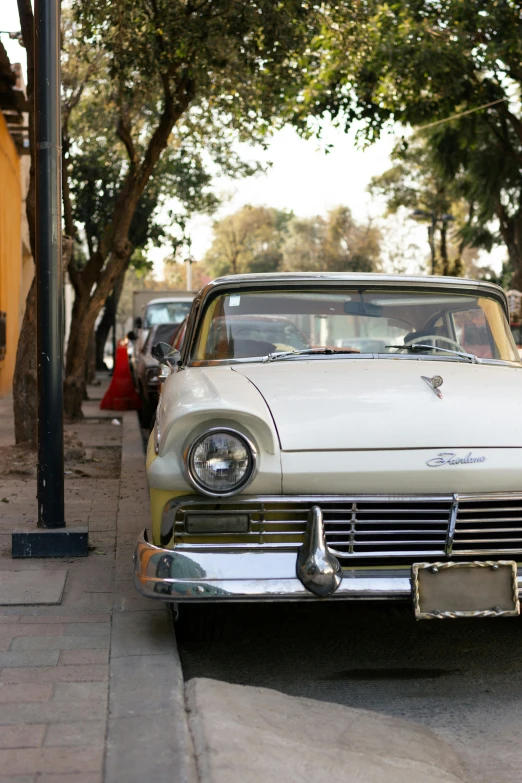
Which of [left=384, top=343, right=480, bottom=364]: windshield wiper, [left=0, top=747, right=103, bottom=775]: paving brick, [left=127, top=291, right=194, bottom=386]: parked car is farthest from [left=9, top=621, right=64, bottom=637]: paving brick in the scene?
[left=127, top=291, right=194, bottom=386]: parked car

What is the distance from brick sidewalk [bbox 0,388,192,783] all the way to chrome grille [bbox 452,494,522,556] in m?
1.14

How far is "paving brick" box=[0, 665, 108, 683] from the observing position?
11.8ft

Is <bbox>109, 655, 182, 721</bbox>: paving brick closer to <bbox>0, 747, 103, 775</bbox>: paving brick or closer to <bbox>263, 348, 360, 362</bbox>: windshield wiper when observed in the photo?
<bbox>0, 747, 103, 775</bbox>: paving brick

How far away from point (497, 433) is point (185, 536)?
121 cm

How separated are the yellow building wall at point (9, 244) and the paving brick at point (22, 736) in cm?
1479

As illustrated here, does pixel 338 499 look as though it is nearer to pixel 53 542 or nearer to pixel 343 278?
pixel 343 278

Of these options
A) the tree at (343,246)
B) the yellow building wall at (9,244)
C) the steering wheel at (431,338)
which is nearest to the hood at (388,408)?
the steering wheel at (431,338)

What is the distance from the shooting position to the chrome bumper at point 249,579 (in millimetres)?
3641

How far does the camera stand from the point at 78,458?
30.7 feet

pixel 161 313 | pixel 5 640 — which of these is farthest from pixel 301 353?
pixel 161 313

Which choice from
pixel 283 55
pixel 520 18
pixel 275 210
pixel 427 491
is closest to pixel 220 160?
pixel 520 18

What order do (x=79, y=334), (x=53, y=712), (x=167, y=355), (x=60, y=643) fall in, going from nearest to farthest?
(x=53, y=712) → (x=60, y=643) → (x=167, y=355) → (x=79, y=334)

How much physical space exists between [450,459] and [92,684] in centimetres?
149

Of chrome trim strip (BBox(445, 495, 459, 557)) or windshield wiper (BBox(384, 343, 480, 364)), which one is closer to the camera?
chrome trim strip (BBox(445, 495, 459, 557))
